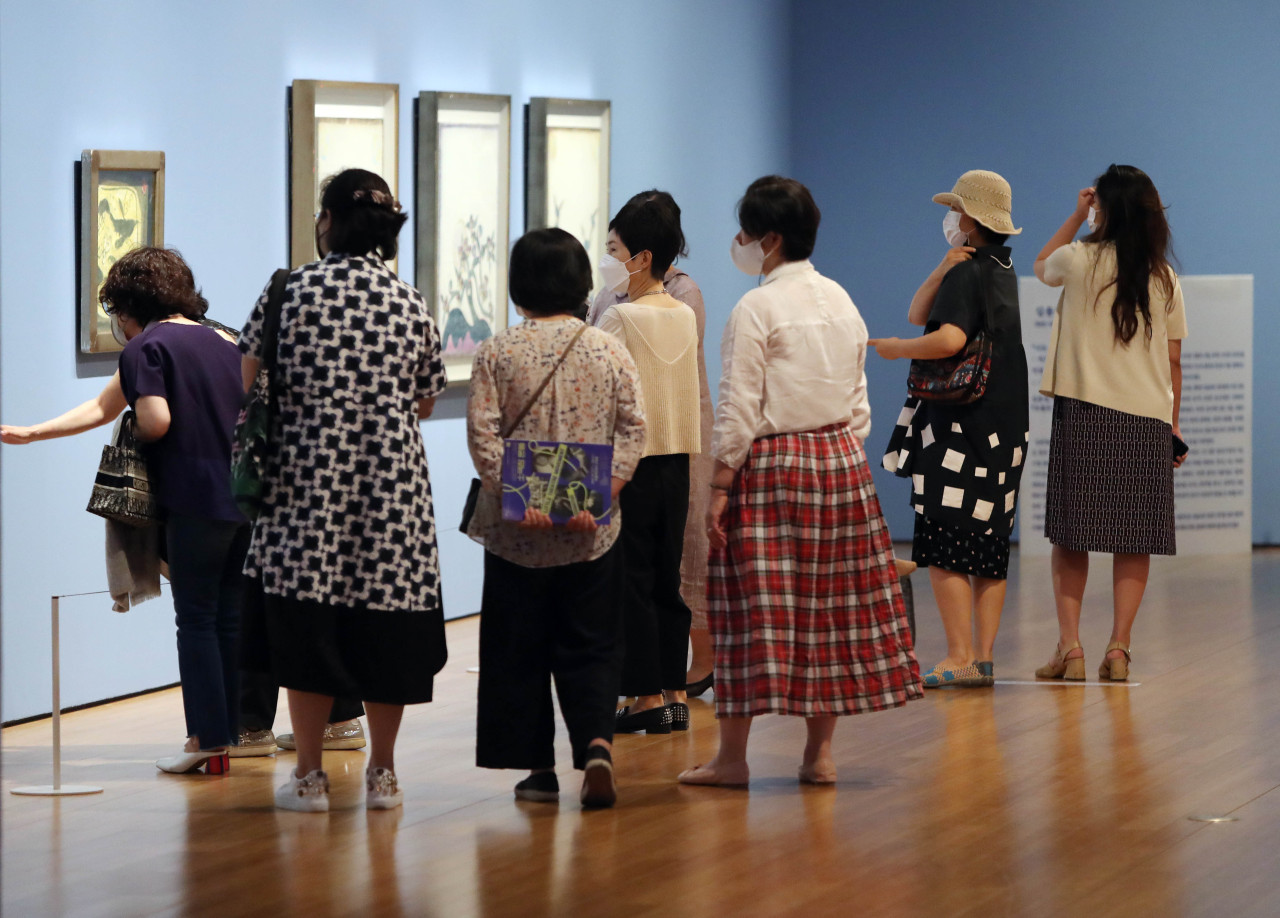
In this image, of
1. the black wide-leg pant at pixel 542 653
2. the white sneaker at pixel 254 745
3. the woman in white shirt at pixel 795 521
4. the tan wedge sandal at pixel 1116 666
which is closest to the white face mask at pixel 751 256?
the woman in white shirt at pixel 795 521

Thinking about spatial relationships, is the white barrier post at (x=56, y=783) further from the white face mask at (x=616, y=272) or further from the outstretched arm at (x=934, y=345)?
the outstretched arm at (x=934, y=345)

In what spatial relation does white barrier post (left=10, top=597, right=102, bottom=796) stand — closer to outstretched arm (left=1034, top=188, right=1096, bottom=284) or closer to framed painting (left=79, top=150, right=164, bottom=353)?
framed painting (left=79, top=150, right=164, bottom=353)

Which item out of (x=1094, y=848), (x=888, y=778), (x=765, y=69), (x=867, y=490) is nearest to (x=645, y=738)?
(x=888, y=778)

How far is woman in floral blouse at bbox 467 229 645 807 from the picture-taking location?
170 inches

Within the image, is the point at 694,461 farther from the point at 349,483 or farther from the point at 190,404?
the point at 349,483

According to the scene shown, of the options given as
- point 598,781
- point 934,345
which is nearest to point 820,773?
point 598,781

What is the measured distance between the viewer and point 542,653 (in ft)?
14.6

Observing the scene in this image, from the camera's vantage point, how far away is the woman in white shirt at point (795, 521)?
14.8 ft

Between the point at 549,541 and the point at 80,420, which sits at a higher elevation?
the point at 80,420

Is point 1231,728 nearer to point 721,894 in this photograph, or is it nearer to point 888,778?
point 888,778

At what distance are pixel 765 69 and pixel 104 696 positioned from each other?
6.24m

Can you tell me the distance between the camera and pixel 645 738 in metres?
5.41

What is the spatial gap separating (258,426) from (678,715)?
186 cm

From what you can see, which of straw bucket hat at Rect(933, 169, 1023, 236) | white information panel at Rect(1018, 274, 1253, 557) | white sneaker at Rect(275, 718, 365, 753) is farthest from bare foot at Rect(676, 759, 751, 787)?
white information panel at Rect(1018, 274, 1253, 557)
